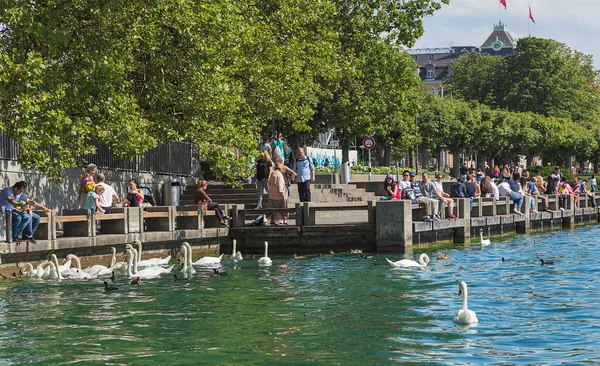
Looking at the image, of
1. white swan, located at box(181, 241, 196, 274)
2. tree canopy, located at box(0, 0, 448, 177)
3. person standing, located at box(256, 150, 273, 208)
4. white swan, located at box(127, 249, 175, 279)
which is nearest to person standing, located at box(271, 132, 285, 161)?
tree canopy, located at box(0, 0, 448, 177)

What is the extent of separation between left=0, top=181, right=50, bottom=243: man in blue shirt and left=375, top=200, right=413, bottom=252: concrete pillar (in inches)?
351

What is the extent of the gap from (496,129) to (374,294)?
2835 inches

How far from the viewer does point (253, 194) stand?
36156mm

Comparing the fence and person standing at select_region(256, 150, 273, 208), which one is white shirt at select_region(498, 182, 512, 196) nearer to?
person standing at select_region(256, 150, 273, 208)

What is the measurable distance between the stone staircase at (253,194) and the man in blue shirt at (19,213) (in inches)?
477

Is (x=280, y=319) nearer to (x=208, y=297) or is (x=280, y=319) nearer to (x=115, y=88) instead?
(x=208, y=297)

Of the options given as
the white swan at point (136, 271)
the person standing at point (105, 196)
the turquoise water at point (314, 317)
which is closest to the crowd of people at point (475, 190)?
the turquoise water at point (314, 317)

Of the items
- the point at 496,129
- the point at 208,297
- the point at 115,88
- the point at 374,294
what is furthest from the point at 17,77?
the point at 496,129

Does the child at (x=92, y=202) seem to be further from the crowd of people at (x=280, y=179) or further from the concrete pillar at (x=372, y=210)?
the concrete pillar at (x=372, y=210)

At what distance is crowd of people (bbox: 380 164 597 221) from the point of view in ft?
97.9

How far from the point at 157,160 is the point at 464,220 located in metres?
11.6

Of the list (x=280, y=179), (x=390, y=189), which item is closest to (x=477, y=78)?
(x=390, y=189)

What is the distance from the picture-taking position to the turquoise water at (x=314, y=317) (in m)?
12.9

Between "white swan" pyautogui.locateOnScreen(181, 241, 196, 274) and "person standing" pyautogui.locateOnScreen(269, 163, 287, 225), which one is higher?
"person standing" pyautogui.locateOnScreen(269, 163, 287, 225)
